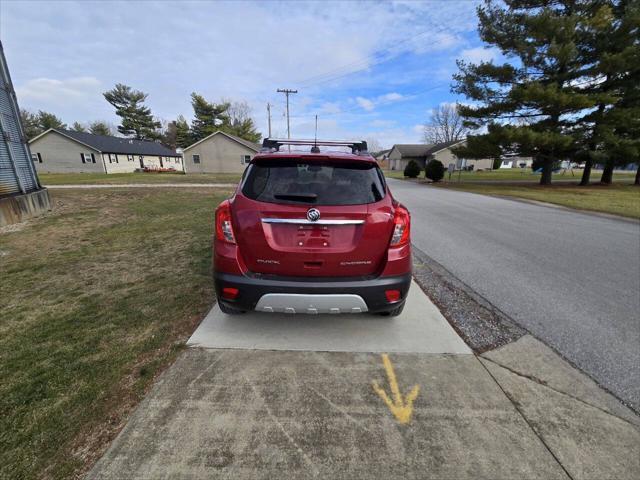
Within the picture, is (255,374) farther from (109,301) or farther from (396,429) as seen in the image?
(109,301)

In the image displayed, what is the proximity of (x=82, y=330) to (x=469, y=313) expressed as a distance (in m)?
4.18

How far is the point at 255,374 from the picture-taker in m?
2.47

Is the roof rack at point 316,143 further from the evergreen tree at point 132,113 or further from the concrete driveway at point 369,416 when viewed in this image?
the evergreen tree at point 132,113

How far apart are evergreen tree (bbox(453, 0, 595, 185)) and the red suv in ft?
66.4

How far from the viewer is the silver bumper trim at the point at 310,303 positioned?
2.54m

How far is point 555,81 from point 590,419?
23.7 meters

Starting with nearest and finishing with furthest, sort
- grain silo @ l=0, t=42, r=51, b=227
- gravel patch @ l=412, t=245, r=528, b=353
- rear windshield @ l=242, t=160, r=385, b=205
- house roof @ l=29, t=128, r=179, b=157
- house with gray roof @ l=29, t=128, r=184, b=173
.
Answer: rear windshield @ l=242, t=160, r=385, b=205
gravel patch @ l=412, t=245, r=528, b=353
grain silo @ l=0, t=42, r=51, b=227
house with gray roof @ l=29, t=128, r=184, b=173
house roof @ l=29, t=128, r=179, b=157

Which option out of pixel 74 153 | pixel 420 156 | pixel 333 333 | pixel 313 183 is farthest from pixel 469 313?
pixel 420 156

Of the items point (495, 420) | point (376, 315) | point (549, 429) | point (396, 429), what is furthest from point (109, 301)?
point (549, 429)

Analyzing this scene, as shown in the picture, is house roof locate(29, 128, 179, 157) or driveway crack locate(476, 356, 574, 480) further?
house roof locate(29, 128, 179, 157)

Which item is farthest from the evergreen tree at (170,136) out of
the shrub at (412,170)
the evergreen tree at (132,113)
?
the shrub at (412,170)

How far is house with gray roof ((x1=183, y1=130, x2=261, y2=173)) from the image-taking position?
40.7 m

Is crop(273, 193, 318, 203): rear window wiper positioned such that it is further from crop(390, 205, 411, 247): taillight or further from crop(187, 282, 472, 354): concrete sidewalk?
crop(187, 282, 472, 354): concrete sidewalk

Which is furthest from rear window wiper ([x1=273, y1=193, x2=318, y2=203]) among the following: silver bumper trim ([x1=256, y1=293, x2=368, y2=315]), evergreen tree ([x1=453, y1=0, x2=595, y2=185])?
evergreen tree ([x1=453, y1=0, x2=595, y2=185])
